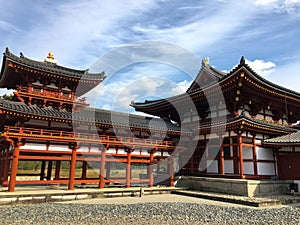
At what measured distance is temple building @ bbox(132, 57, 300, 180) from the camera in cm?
1759

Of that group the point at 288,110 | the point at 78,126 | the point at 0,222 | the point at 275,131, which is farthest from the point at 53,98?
the point at 288,110

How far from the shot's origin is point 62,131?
16.8 m

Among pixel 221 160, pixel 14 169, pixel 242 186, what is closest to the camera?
pixel 14 169

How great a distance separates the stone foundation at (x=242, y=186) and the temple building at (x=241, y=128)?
837mm

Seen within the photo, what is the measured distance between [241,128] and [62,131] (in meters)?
13.1

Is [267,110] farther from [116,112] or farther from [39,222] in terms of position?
[39,222]

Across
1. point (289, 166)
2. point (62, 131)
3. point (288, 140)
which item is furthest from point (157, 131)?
point (289, 166)

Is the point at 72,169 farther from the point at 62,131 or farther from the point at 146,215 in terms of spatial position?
the point at 146,215

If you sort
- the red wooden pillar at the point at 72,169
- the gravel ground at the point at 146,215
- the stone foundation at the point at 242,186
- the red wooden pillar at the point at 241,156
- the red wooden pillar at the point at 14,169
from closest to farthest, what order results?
1. the gravel ground at the point at 146,215
2. the red wooden pillar at the point at 14,169
3. the stone foundation at the point at 242,186
4. the red wooden pillar at the point at 72,169
5. the red wooden pillar at the point at 241,156

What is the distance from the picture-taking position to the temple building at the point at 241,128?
1759 centimetres

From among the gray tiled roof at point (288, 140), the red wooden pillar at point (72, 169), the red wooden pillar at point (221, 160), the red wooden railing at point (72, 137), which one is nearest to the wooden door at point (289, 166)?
the gray tiled roof at point (288, 140)

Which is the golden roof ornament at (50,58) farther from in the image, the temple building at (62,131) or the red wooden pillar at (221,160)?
the red wooden pillar at (221,160)

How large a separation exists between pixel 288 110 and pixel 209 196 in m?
12.5

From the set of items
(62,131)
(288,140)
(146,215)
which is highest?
(62,131)
